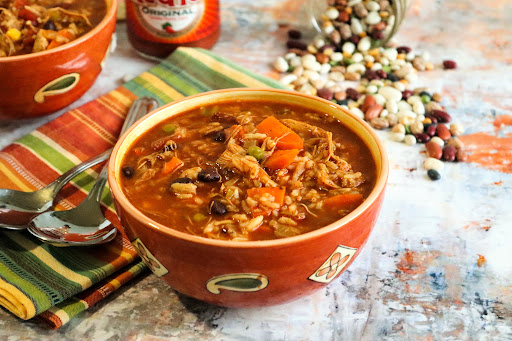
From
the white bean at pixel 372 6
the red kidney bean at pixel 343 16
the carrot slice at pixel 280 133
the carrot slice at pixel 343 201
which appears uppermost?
the carrot slice at pixel 280 133

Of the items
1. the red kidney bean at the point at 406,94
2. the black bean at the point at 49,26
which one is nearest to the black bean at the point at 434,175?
the red kidney bean at the point at 406,94

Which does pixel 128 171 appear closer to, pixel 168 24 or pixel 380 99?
pixel 168 24

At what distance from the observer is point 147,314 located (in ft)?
8.71

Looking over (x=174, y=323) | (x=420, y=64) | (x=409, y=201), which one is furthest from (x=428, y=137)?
(x=174, y=323)

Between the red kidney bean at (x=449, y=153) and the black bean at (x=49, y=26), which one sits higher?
the black bean at (x=49, y=26)

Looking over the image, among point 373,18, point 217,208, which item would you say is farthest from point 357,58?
point 217,208

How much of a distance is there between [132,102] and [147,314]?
5.35 feet

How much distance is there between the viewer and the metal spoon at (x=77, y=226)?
2.84m

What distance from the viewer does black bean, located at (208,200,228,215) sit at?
2.42 m

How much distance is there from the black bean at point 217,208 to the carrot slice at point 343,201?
0.40 metres

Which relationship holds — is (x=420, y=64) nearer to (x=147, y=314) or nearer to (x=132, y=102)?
(x=132, y=102)

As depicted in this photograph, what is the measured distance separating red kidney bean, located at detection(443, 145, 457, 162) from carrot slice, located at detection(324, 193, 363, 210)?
1.35 meters

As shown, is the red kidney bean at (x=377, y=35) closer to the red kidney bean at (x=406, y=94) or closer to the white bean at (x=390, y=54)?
the white bean at (x=390, y=54)

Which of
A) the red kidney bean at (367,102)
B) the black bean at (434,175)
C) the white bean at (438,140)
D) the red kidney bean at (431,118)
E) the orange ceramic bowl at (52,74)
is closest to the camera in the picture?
the orange ceramic bowl at (52,74)
